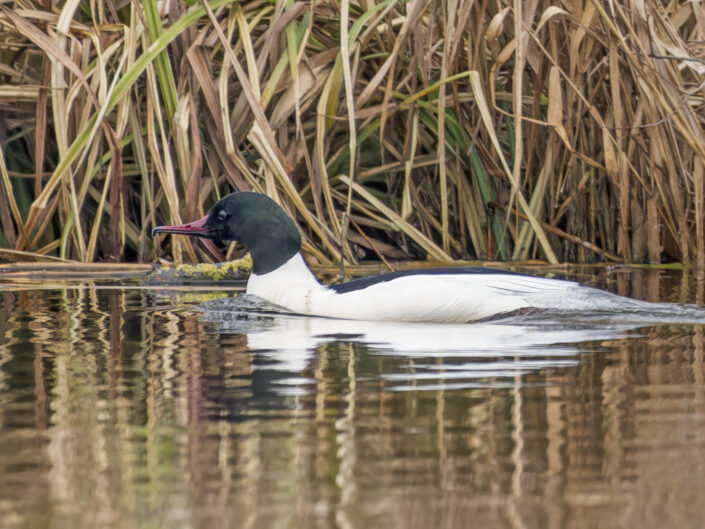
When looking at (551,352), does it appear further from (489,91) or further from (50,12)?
(50,12)

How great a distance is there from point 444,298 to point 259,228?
3.12 ft

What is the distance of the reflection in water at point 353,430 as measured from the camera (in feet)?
5.32

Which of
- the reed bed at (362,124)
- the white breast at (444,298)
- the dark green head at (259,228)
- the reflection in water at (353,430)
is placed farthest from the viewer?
the reed bed at (362,124)

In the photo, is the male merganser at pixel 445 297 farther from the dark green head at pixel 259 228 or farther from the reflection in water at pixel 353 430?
the reflection in water at pixel 353 430

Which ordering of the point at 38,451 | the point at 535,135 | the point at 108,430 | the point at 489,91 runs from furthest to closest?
the point at 535,135, the point at 489,91, the point at 108,430, the point at 38,451

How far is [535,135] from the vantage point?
5855 mm

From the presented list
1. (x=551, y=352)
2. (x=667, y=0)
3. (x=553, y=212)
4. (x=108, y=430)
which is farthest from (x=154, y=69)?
(x=108, y=430)

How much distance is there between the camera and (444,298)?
160 inches

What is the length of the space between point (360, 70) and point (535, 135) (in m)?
0.91

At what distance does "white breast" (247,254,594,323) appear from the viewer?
4059mm

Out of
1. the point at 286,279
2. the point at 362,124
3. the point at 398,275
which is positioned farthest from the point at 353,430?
the point at 362,124

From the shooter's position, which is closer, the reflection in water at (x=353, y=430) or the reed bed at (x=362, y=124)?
the reflection in water at (x=353, y=430)

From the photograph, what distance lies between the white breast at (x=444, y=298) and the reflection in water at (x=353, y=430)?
0.41m

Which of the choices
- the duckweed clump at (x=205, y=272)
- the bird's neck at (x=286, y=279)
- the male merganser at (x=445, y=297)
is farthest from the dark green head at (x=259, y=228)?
the duckweed clump at (x=205, y=272)
